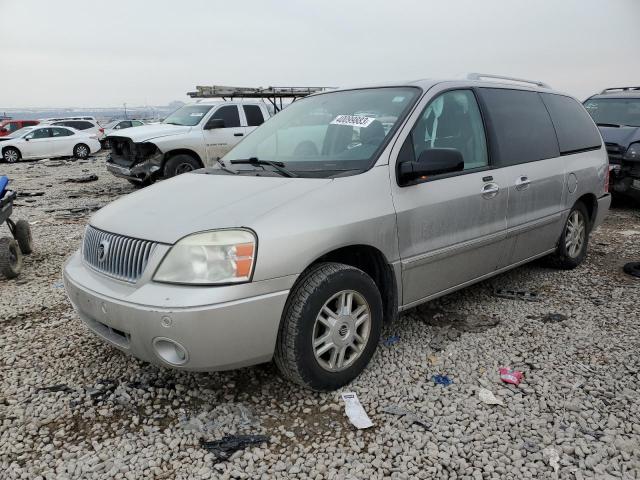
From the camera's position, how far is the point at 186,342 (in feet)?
7.84

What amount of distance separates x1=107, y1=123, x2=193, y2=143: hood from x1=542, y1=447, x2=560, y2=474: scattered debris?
9458mm

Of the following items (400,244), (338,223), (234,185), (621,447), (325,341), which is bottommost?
(621,447)

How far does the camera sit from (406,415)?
272cm

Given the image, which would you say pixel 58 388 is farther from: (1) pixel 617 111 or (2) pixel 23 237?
(1) pixel 617 111

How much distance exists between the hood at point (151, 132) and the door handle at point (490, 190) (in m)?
8.19

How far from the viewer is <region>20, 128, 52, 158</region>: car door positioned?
19000 mm

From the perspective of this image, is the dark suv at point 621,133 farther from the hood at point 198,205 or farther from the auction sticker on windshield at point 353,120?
the hood at point 198,205

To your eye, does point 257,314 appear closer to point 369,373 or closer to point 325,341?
point 325,341

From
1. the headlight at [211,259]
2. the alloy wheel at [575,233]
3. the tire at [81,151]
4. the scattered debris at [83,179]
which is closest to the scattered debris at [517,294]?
the alloy wheel at [575,233]

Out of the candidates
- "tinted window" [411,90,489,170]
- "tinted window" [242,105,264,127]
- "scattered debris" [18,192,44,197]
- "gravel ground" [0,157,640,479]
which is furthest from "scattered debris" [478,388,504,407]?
"scattered debris" [18,192,44,197]

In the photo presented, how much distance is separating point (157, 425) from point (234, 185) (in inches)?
55.6

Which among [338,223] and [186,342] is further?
[338,223]

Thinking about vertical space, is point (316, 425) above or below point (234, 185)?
below

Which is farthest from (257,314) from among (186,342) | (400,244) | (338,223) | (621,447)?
(621,447)
